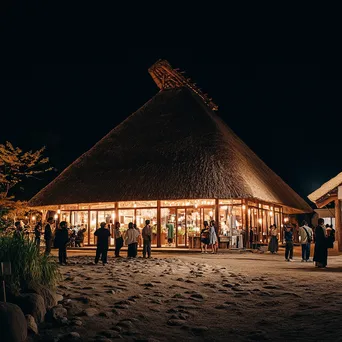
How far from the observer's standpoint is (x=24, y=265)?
279 inches

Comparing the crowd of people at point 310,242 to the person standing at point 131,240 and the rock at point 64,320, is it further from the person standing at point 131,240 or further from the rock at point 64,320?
the rock at point 64,320

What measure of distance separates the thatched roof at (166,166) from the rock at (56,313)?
15.0 meters

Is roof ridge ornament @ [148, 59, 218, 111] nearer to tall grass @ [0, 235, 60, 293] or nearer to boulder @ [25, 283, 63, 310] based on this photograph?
tall grass @ [0, 235, 60, 293]

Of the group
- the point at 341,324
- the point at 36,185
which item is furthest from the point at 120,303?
the point at 36,185

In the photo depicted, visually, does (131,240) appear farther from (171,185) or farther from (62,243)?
(171,185)

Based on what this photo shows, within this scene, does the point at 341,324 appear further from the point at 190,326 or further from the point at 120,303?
the point at 120,303

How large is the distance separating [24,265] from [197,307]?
2.90 metres

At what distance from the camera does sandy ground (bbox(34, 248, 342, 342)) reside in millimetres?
5699

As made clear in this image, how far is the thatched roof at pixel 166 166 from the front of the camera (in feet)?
71.9

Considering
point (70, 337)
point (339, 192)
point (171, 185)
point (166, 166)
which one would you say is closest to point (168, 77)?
point (166, 166)

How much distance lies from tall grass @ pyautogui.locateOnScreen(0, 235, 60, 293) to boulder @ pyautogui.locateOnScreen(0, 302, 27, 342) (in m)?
1.20

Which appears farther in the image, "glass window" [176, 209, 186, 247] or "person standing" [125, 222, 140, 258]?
"glass window" [176, 209, 186, 247]

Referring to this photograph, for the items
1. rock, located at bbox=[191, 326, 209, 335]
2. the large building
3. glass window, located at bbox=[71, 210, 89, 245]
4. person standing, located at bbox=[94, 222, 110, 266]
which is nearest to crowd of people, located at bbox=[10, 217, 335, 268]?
person standing, located at bbox=[94, 222, 110, 266]

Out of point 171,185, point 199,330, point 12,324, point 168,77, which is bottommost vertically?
point 199,330
